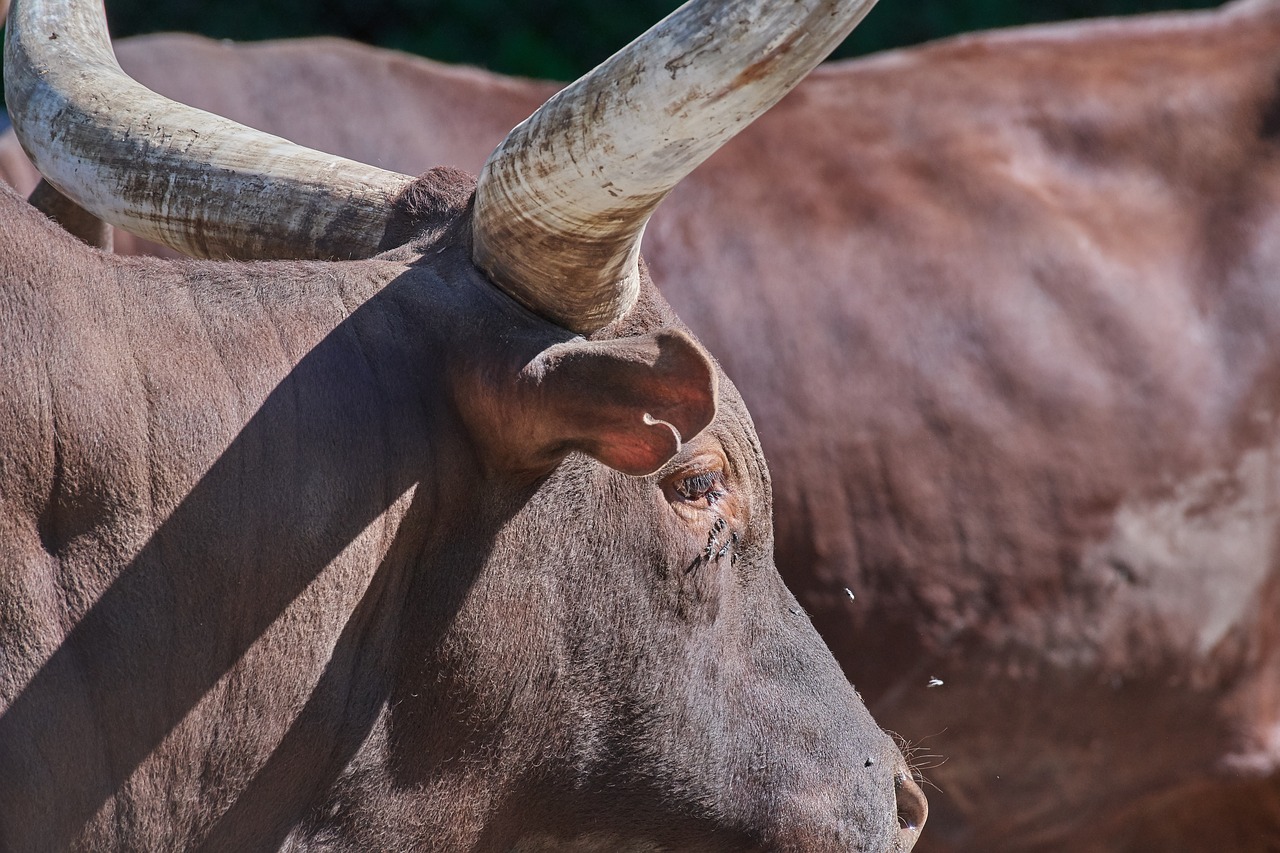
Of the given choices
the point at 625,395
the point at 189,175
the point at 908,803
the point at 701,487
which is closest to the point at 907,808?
the point at 908,803

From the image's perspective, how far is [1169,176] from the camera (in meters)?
4.69

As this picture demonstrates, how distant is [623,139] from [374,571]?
2.15ft

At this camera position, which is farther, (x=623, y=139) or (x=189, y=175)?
(x=189, y=175)

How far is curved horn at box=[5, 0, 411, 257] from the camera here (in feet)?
7.53

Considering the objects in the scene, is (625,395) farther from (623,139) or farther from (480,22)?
(480,22)

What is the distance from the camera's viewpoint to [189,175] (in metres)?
2.30

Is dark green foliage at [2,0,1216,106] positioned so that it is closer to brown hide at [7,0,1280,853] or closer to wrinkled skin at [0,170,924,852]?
brown hide at [7,0,1280,853]

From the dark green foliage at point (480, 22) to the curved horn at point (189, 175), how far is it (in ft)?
17.4

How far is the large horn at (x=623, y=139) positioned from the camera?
1.62 metres

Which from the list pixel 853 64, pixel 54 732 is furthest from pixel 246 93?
pixel 54 732

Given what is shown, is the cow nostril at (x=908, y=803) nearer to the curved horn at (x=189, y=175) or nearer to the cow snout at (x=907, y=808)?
the cow snout at (x=907, y=808)

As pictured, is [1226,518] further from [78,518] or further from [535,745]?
[78,518]

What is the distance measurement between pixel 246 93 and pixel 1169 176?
9.11 ft

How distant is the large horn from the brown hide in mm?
2196
